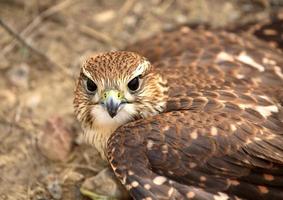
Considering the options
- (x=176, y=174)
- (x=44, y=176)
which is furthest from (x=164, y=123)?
(x=44, y=176)

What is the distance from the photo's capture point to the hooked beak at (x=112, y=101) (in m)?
4.73

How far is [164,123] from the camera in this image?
4.70m

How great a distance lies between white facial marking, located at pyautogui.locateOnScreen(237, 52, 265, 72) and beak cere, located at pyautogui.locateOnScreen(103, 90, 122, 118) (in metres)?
1.21

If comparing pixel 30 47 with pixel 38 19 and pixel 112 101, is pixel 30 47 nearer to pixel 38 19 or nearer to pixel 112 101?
pixel 38 19

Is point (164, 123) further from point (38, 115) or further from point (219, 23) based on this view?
point (219, 23)

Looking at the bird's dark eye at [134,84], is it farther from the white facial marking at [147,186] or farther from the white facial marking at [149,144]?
the white facial marking at [147,186]

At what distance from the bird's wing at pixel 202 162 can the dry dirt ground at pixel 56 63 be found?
104cm

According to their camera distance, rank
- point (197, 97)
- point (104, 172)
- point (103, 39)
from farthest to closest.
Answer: point (103, 39) < point (104, 172) < point (197, 97)

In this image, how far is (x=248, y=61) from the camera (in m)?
5.53

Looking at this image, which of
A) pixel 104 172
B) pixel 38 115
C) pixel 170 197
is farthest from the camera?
pixel 38 115

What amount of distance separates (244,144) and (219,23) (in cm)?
267

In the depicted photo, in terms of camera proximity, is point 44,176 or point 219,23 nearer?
point 44,176

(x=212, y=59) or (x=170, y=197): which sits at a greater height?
(x=212, y=59)

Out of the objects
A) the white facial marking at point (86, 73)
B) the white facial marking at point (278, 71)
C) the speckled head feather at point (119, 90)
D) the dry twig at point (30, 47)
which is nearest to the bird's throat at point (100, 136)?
the speckled head feather at point (119, 90)
